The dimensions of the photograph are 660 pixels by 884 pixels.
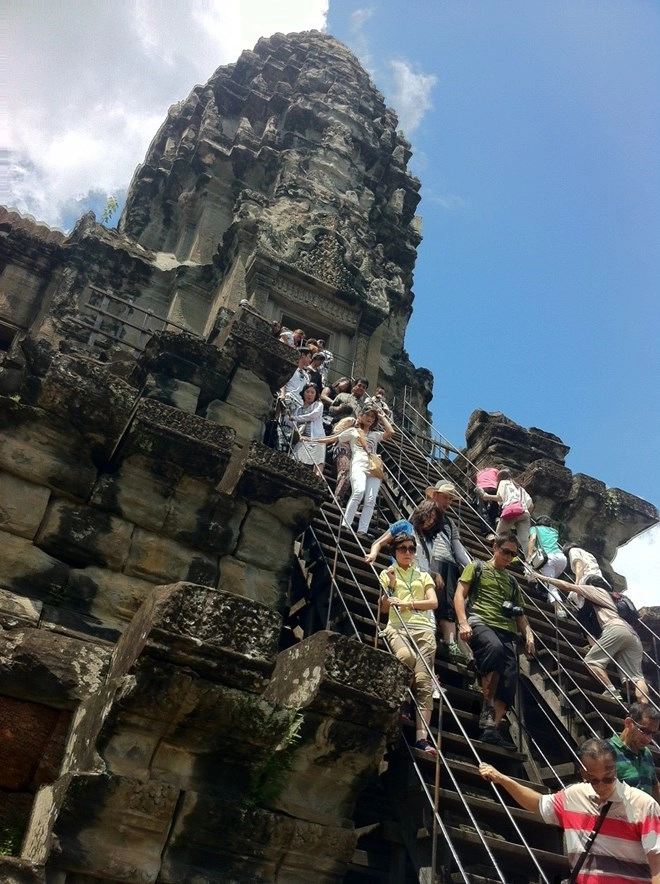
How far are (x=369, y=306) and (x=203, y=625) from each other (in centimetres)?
1427

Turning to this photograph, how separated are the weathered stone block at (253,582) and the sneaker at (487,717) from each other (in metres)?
1.69

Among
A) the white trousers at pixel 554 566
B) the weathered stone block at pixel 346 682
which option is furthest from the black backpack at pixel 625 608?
the weathered stone block at pixel 346 682

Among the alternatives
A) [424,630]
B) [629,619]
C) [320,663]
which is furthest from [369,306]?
[320,663]

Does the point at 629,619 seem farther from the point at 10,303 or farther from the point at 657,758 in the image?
the point at 10,303

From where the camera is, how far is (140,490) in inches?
194

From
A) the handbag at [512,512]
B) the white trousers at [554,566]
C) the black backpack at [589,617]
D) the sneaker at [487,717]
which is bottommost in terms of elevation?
the sneaker at [487,717]

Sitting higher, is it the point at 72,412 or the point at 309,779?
the point at 72,412

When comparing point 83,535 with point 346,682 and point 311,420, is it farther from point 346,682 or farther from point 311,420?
point 311,420

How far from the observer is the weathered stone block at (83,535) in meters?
4.48

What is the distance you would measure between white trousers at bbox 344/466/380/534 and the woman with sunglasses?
171cm

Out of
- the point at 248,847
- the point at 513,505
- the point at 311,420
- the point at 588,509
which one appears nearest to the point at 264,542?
the point at 248,847

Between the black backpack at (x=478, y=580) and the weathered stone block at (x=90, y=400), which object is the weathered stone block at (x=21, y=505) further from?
the black backpack at (x=478, y=580)

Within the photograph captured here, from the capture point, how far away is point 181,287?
16.5m

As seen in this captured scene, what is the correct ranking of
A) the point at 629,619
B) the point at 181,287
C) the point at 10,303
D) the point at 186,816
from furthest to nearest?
the point at 181,287 → the point at 10,303 → the point at 629,619 → the point at 186,816
